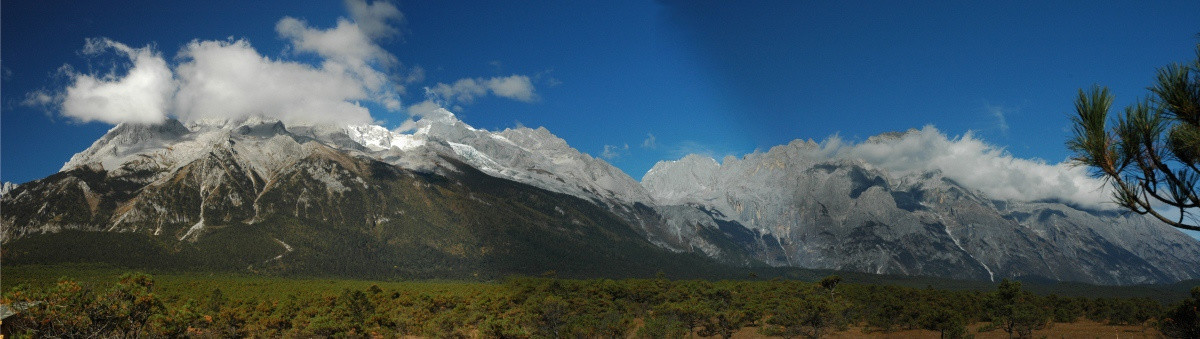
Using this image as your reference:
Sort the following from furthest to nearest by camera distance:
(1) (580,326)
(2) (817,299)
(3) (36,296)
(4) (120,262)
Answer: (4) (120,262) → (2) (817,299) → (1) (580,326) → (3) (36,296)

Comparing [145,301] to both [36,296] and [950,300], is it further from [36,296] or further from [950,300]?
[950,300]

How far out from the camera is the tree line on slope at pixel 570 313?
21031 mm

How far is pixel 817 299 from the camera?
62.6m

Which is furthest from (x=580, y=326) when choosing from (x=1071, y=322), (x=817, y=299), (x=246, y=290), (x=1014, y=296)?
(x=246, y=290)

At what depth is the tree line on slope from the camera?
21.0 m

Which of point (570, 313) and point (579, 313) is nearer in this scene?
point (570, 313)

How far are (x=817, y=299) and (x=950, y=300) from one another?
3549 centimetres

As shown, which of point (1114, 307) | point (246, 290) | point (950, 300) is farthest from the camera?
point (246, 290)

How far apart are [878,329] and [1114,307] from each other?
3480cm

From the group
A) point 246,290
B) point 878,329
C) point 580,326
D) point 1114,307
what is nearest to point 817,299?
point 878,329

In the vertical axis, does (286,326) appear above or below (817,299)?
below

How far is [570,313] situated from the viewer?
63.0m

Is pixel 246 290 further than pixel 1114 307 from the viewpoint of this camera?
Yes

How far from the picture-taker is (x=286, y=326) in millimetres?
54906
